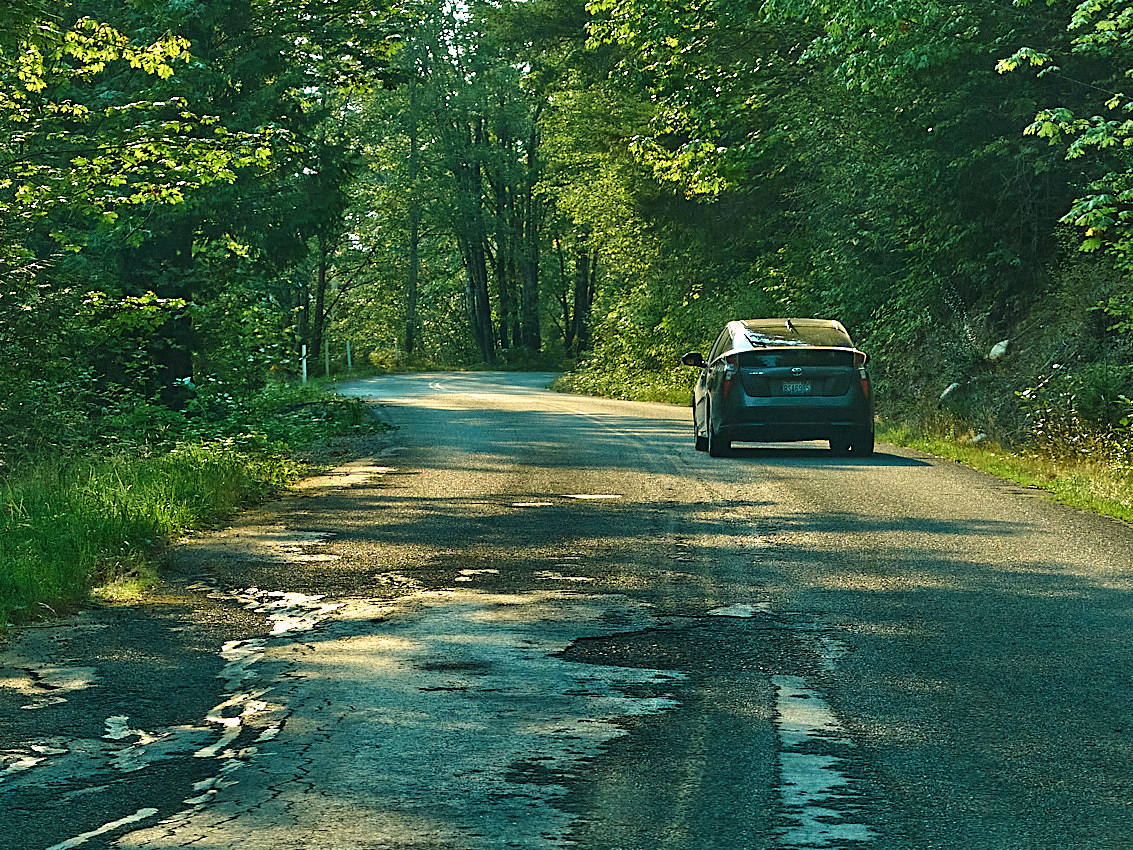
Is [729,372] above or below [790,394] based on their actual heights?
above

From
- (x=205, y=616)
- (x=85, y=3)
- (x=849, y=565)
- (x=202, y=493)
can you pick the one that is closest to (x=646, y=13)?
(x=85, y=3)

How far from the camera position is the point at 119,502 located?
11.7 m

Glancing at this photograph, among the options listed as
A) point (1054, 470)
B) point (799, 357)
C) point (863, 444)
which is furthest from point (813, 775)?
point (863, 444)

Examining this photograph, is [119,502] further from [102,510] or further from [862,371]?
[862,371]

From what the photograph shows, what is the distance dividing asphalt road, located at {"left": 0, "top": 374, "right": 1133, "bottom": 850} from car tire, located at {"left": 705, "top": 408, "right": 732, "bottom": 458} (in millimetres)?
5540

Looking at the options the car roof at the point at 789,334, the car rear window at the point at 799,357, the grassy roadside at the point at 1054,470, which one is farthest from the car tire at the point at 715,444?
the grassy roadside at the point at 1054,470

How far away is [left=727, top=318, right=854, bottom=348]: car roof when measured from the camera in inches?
717

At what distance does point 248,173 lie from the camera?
2458 centimetres

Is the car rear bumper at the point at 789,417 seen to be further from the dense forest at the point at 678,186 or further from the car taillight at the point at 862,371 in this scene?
the dense forest at the point at 678,186

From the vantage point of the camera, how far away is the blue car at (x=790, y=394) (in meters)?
17.7

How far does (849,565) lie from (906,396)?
15953 millimetres

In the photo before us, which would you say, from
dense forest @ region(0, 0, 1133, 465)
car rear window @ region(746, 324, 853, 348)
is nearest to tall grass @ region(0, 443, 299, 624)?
dense forest @ region(0, 0, 1133, 465)

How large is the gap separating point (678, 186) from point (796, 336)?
19.0 meters

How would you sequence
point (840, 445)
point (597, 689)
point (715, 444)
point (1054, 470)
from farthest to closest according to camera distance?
point (840, 445)
point (715, 444)
point (1054, 470)
point (597, 689)
